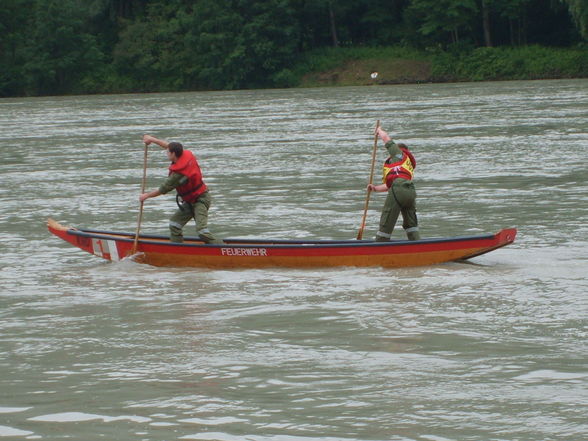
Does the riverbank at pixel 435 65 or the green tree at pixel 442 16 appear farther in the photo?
the green tree at pixel 442 16

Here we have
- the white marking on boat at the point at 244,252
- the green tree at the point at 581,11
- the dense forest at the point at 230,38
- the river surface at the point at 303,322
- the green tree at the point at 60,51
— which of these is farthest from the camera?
the green tree at the point at 60,51

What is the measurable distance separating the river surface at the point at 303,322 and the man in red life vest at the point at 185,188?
57 centimetres

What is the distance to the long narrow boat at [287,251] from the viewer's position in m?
13.0

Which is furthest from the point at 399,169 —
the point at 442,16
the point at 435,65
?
the point at 442,16

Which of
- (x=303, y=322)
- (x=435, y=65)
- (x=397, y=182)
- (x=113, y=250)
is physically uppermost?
(x=397, y=182)

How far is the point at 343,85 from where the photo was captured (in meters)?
75.3

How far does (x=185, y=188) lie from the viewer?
13562 millimetres

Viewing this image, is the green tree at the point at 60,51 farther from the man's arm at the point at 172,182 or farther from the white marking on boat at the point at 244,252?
the white marking on boat at the point at 244,252

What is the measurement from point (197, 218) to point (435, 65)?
62.6 m

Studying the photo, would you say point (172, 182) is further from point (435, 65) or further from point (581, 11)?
point (435, 65)

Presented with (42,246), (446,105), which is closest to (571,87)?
(446,105)

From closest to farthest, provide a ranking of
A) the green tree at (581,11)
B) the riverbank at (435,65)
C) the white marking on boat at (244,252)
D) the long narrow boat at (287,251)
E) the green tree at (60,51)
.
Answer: the long narrow boat at (287,251) → the white marking on boat at (244,252) → the green tree at (581,11) → the riverbank at (435,65) → the green tree at (60,51)

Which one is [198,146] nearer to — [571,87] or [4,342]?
[4,342]

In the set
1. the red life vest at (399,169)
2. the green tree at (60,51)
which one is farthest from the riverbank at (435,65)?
the red life vest at (399,169)
